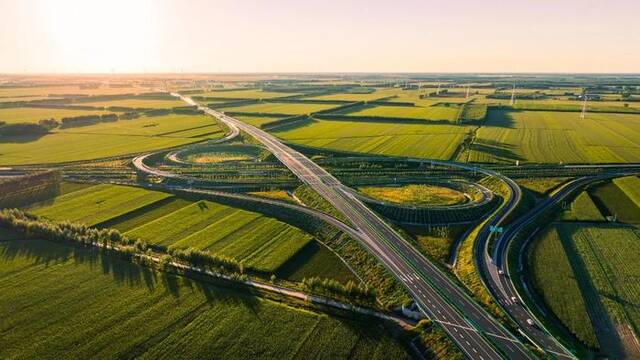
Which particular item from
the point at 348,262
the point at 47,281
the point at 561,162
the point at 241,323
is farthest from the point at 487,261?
the point at 561,162

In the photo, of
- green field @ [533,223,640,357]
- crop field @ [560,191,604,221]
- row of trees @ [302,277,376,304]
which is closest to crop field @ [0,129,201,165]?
row of trees @ [302,277,376,304]

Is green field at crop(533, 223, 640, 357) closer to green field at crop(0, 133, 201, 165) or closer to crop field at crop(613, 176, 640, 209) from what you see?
crop field at crop(613, 176, 640, 209)

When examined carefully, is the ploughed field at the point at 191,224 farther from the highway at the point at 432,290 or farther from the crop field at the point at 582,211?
the crop field at the point at 582,211

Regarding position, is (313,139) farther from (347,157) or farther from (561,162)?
(561,162)

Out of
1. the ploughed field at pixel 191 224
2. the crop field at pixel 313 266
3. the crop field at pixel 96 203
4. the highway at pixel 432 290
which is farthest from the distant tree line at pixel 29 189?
the highway at pixel 432 290

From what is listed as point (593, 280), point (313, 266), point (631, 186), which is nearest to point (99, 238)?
point (313, 266)

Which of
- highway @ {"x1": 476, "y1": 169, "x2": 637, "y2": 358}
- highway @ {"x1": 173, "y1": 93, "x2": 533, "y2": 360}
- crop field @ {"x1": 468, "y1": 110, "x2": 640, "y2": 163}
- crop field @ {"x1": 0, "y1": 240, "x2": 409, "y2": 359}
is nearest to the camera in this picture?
crop field @ {"x1": 0, "y1": 240, "x2": 409, "y2": 359}
